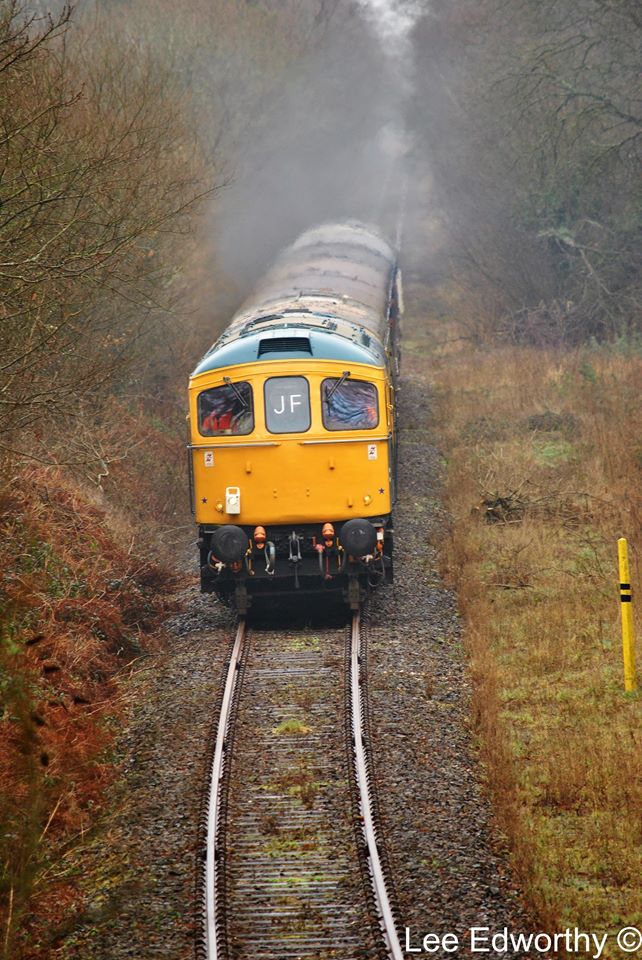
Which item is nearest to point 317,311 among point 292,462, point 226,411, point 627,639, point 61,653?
point 226,411

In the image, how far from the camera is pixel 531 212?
30.2 meters

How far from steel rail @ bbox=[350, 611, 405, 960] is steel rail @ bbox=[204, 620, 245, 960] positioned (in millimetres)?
939

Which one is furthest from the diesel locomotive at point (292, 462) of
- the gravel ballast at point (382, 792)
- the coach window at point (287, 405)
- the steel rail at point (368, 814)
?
the steel rail at point (368, 814)

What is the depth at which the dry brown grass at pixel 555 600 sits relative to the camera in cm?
783

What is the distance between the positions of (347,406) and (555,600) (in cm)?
313

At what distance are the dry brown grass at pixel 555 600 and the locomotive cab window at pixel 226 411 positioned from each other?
319 cm

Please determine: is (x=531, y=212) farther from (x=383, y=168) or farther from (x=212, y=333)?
(x=383, y=168)

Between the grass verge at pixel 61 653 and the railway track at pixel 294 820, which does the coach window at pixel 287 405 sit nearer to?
Result: the railway track at pixel 294 820

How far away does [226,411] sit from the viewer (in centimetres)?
1265

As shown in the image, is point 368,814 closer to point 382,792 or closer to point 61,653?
point 382,792

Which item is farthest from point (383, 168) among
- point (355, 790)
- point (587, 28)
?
point (355, 790)

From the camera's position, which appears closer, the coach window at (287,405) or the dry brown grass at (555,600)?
the dry brown grass at (555,600)

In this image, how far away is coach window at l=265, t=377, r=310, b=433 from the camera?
41.0ft

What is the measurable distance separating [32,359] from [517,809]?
24.1 ft
